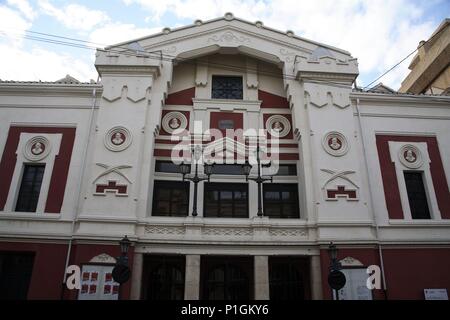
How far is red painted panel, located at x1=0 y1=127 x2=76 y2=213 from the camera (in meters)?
14.9

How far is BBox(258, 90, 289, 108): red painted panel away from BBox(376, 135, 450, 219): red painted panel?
5.02 m

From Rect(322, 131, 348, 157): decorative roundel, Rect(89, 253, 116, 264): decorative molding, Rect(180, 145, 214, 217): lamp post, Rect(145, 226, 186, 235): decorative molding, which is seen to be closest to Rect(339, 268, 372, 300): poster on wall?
Rect(322, 131, 348, 157): decorative roundel

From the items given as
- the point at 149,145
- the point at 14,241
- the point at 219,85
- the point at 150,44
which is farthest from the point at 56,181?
the point at 219,85

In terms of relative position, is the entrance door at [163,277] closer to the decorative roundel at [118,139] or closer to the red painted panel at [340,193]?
the decorative roundel at [118,139]

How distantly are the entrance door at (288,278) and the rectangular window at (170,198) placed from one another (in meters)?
4.74

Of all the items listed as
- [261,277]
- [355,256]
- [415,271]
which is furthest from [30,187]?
[415,271]

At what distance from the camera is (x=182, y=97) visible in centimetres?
1808

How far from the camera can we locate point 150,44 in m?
17.9

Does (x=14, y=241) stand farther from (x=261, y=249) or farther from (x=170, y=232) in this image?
(x=261, y=249)

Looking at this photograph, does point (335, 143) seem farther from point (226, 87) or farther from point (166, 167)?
point (166, 167)

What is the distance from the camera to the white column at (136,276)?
13352mm

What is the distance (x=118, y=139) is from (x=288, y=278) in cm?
997

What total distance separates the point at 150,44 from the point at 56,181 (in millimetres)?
8423

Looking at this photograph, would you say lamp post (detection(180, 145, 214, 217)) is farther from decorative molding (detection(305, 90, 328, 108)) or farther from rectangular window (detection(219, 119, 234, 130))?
decorative molding (detection(305, 90, 328, 108))
